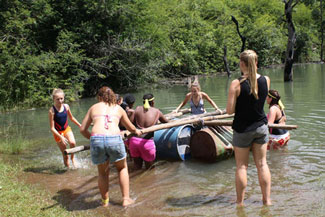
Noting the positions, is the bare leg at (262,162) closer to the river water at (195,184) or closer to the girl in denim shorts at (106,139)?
the river water at (195,184)

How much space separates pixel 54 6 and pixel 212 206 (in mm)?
19088

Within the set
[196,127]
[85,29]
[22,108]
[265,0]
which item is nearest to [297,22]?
[265,0]

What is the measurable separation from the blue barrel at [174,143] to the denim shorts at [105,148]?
8.30 ft

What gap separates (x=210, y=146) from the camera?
277 inches

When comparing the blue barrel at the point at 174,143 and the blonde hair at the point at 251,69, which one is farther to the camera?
the blue barrel at the point at 174,143

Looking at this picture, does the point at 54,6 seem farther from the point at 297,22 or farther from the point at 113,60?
the point at 297,22

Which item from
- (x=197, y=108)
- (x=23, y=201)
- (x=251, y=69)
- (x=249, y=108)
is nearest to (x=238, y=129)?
(x=249, y=108)

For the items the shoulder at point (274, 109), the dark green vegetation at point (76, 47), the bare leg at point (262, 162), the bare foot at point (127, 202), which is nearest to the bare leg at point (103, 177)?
the bare foot at point (127, 202)

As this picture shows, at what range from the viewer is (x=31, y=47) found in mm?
19469

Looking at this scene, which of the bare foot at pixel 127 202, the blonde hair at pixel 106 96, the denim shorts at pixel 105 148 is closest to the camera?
the denim shorts at pixel 105 148

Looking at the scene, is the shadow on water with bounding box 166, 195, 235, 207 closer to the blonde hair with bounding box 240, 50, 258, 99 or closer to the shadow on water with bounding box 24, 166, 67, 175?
the blonde hair with bounding box 240, 50, 258, 99

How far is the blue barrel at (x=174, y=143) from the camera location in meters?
7.25

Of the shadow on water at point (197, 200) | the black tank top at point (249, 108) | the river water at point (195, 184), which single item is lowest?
the shadow on water at point (197, 200)

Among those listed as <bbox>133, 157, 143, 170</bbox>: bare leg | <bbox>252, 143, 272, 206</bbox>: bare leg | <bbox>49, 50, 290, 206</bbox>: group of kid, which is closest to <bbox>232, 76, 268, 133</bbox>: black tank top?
<bbox>49, 50, 290, 206</bbox>: group of kid
